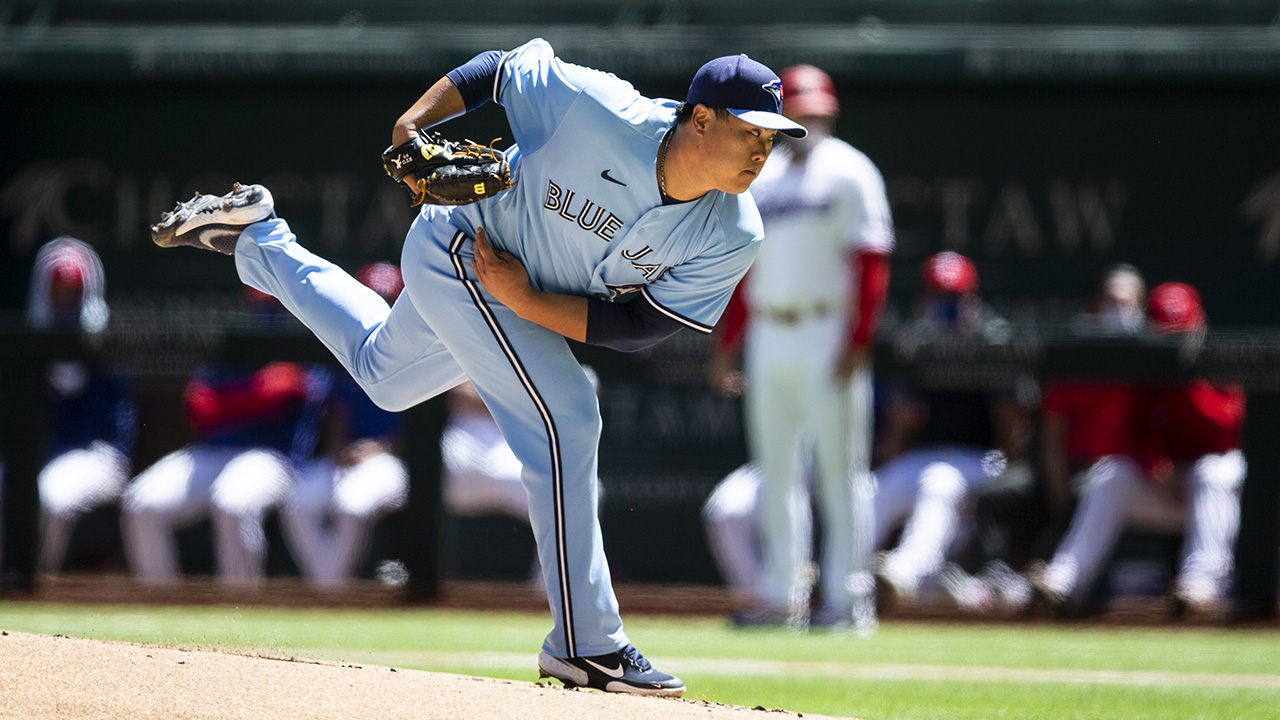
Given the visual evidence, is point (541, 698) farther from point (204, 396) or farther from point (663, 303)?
point (204, 396)

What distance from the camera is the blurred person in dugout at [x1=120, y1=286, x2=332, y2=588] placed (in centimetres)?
641

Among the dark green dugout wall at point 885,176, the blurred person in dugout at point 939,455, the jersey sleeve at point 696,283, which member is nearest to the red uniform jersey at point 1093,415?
the blurred person in dugout at point 939,455

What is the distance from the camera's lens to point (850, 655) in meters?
4.77

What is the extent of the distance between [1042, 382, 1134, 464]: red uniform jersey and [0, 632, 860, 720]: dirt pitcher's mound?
12.2 feet

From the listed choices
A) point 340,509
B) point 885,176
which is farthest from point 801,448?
point 885,176

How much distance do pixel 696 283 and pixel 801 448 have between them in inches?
102

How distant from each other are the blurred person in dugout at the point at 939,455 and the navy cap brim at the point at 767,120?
333 cm

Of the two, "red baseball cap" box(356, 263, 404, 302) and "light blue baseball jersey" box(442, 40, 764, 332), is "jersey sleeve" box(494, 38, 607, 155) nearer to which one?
"light blue baseball jersey" box(442, 40, 764, 332)

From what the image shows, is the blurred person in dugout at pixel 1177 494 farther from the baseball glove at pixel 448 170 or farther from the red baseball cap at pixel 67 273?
the red baseball cap at pixel 67 273

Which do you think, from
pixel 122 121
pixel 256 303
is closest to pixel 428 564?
pixel 256 303

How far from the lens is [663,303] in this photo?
3.28m

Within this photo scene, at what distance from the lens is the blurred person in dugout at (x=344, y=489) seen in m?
6.45

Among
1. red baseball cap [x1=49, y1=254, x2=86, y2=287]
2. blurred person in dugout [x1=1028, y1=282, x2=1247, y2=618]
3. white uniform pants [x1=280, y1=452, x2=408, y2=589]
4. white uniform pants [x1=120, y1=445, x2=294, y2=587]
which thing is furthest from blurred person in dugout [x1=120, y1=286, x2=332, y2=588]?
blurred person in dugout [x1=1028, y1=282, x2=1247, y2=618]

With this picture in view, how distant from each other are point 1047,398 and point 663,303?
11.7 ft
